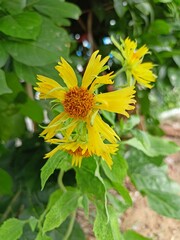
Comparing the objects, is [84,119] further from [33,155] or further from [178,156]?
[178,156]

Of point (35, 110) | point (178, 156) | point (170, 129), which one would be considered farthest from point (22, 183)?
point (170, 129)

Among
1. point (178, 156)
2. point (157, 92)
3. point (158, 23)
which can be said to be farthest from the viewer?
point (178, 156)

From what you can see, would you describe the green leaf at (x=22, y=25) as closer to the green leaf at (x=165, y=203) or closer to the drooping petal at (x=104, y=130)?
the drooping petal at (x=104, y=130)

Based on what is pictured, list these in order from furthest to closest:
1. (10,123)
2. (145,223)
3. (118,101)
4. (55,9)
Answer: (145,223), (10,123), (55,9), (118,101)

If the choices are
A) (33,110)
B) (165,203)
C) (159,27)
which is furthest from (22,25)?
(165,203)

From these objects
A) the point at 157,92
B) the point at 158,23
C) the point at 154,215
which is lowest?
the point at 154,215

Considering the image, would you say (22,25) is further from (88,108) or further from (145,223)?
(145,223)

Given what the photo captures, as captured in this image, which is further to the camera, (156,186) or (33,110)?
(156,186)

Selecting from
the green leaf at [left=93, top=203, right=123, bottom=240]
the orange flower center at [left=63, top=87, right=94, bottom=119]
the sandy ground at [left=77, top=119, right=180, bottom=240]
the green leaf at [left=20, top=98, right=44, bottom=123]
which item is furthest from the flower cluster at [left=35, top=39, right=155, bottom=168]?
the sandy ground at [left=77, top=119, right=180, bottom=240]
